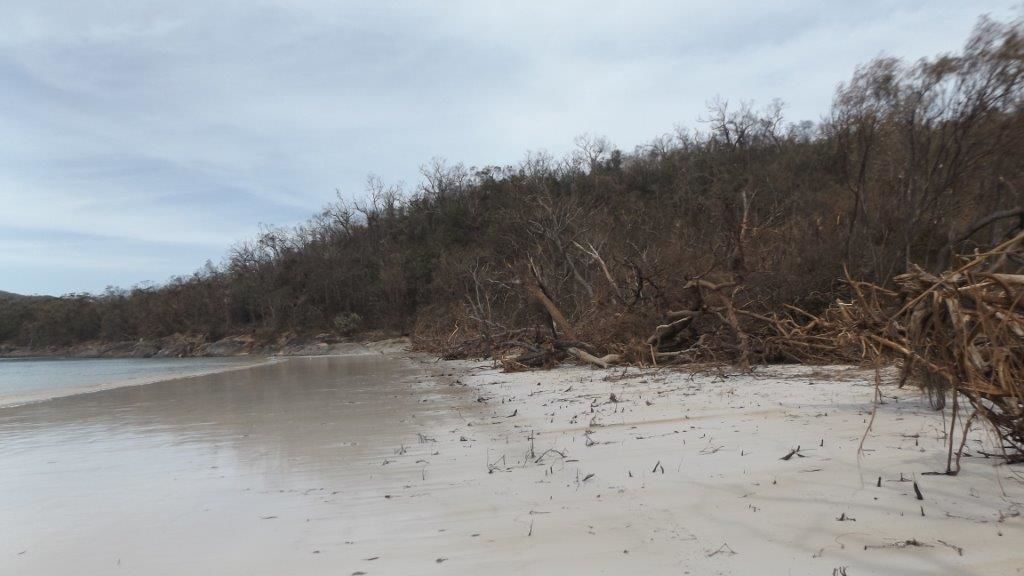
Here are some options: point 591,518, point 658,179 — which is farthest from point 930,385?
point 658,179

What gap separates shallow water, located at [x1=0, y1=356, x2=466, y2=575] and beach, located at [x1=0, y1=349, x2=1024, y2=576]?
0.08ft

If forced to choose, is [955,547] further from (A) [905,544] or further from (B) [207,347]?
(B) [207,347]

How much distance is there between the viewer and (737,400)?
271 inches

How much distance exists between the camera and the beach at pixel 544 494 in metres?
2.71

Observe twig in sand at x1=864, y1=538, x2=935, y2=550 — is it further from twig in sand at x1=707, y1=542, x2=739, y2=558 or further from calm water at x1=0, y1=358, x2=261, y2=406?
calm water at x1=0, y1=358, x2=261, y2=406

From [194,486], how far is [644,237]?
29945mm

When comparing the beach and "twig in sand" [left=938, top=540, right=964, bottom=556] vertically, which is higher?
"twig in sand" [left=938, top=540, right=964, bottom=556]

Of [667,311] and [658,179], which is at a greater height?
[658,179]

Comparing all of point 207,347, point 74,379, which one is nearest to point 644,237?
point 74,379

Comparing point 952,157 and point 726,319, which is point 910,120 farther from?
point 726,319

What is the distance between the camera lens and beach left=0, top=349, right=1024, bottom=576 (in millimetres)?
2707

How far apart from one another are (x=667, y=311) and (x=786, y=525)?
34.6 feet

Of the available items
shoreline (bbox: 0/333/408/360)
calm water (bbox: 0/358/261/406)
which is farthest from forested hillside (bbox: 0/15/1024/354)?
calm water (bbox: 0/358/261/406)

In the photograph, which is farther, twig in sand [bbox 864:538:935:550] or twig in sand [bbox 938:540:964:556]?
twig in sand [bbox 864:538:935:550]
